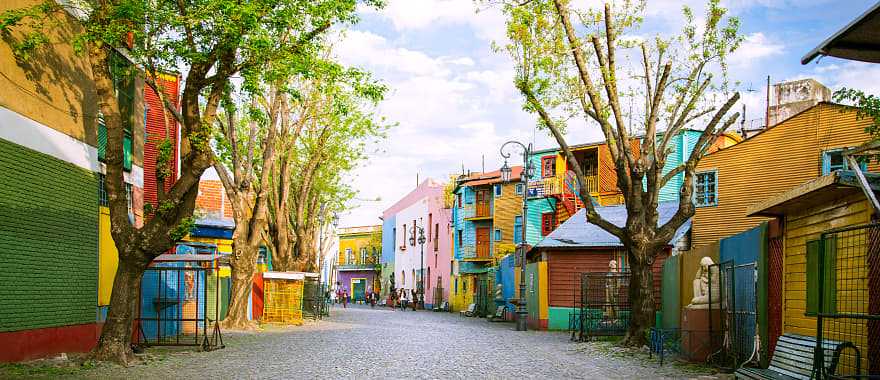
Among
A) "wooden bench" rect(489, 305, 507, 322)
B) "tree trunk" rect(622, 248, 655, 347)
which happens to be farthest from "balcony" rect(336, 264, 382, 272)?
"tree trunk" rect(622, 248, 655, 347)

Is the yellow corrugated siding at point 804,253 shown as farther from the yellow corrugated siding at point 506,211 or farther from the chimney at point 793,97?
the yellow corrugated siding at point 506,211

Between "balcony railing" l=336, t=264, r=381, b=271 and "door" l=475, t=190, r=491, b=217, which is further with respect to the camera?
"balcony railing" l=336, t=264, r=381, b=271

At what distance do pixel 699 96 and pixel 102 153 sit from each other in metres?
13.2

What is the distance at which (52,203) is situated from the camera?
16078 mm

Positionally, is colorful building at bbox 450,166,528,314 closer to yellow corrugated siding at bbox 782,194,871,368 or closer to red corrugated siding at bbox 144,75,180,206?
red corrugated siding at bbox 144,75,180,206

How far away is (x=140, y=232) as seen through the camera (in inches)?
624

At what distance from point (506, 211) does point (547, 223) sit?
21.6 ft

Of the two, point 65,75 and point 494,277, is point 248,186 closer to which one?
point 65,75

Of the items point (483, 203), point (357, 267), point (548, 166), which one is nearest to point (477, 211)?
point (483, 203)

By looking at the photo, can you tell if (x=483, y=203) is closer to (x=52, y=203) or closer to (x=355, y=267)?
(x=355, y=267)

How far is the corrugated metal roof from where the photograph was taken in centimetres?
3130

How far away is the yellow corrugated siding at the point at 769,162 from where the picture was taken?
29.3 m

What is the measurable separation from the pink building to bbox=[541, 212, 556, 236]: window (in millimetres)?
16027

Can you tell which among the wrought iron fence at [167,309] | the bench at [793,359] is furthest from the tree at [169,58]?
the bench at [793,359]
